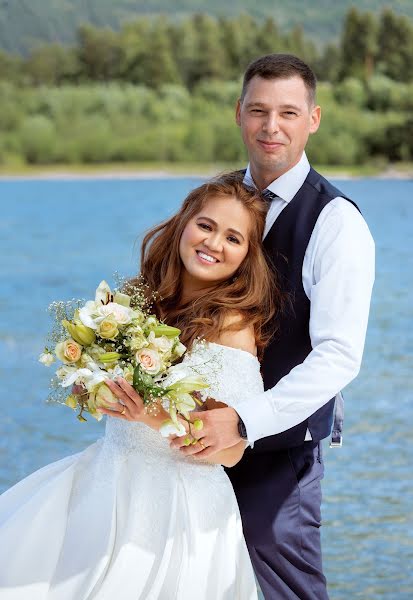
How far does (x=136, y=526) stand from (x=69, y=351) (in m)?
0.42

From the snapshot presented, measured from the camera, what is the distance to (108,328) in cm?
270

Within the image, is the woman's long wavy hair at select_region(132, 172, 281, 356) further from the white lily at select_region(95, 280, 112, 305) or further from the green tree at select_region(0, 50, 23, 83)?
the green tree at select_region(0, 50, 23, 83)

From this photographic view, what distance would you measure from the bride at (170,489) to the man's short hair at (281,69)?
0.99 ft

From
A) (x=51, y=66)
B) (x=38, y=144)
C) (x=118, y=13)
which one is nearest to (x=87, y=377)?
(x=38, y=144)

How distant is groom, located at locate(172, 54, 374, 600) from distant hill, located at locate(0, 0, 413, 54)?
5766 cm

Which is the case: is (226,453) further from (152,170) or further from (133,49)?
(133,49)

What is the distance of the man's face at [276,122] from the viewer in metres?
3.15

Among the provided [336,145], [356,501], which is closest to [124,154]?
[336,145]

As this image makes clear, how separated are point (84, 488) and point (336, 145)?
124 feet

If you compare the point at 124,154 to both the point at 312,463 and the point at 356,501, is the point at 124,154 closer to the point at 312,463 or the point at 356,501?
the point at 356,501

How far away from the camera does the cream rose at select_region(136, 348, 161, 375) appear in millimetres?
2650

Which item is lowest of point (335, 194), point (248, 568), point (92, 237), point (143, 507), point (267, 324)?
point (92, 237)

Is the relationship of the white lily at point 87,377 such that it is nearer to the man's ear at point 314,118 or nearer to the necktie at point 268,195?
the necktie at point 268,195

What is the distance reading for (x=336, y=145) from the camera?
39938 mm
